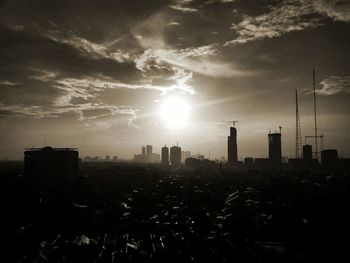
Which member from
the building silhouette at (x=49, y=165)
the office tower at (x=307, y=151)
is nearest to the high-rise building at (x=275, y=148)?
the office tower at (x=307, y=151)

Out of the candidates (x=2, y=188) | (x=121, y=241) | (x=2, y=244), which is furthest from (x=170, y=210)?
(x=2, y=188)

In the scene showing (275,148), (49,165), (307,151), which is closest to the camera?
(49,165)

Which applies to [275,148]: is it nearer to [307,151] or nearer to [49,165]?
[307,151]

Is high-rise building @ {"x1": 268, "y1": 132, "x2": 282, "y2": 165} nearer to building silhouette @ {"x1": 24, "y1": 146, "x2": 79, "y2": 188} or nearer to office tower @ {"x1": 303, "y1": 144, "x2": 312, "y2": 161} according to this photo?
office tower @ {"x1": 303, "y1": 144, "x2": 312, "y2": 161}

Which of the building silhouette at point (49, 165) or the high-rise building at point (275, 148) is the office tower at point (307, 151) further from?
the building silhouette at point (49, 165)

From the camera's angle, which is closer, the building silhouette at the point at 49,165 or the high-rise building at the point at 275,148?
the building silhouette at the point at 49,165

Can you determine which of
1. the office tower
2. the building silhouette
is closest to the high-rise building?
the office tower

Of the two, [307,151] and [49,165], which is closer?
[49,165]

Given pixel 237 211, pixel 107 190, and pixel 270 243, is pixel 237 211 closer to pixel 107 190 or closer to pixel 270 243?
pixel 270 243

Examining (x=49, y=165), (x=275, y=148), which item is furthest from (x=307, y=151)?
(x=49, y=165)
